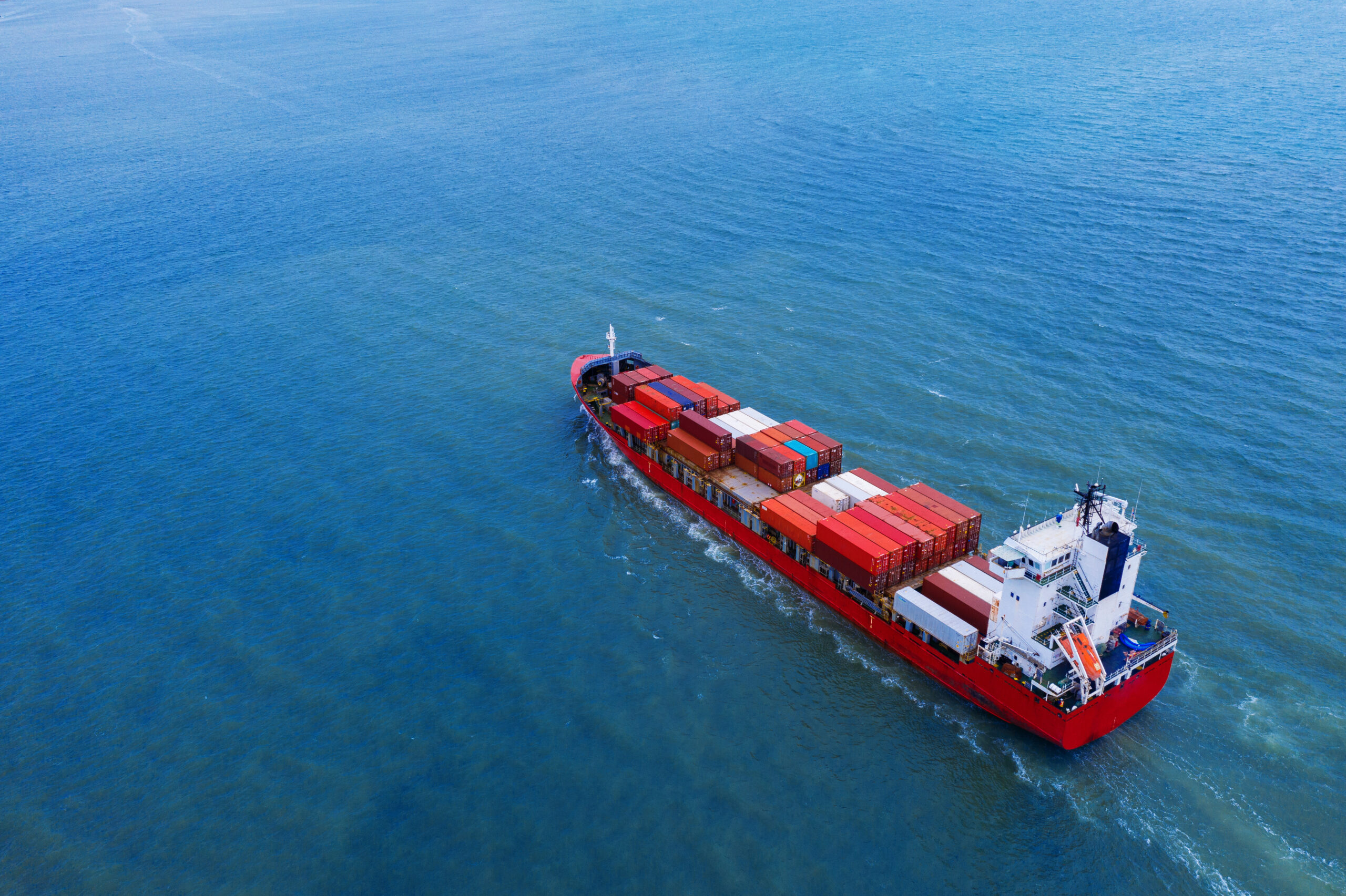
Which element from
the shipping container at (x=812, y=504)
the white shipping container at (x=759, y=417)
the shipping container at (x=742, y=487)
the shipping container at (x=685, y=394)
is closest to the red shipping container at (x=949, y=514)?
the shipping container at (x=812, y=504)

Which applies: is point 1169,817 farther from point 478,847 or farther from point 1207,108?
point 1207,108

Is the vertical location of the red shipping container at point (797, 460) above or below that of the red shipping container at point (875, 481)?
above

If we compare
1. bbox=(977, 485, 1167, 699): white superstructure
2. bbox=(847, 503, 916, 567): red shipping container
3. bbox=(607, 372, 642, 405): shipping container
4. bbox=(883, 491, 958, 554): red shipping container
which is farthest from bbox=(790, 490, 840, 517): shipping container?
bbox=(607, 372, 642, 405): shipping container

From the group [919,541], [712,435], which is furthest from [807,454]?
[919,541]

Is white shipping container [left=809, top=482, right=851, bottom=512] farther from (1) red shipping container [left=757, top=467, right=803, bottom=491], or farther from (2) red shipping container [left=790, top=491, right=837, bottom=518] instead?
(1) red shipping container [left=757, top=467, right=803, bottom=491]

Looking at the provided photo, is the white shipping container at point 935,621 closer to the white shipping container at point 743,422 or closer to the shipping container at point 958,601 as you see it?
the shipping container at point 958,601

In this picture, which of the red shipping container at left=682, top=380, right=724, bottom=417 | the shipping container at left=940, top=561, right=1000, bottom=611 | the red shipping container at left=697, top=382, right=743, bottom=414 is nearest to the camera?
the shipping container at left=940, top=561, right=1000, bottom=611
